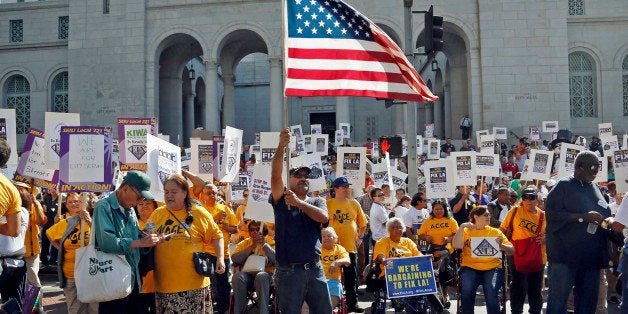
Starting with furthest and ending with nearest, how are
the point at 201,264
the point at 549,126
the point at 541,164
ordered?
1. the point at 549,126
2. the point at 541,164
3. the point at 201,264

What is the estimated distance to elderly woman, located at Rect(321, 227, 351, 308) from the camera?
8.28 meters

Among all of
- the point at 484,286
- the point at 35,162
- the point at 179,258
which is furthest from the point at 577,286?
the point at 35,162

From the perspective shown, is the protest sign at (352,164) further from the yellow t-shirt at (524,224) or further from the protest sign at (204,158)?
the yellow t-shirt at (524,224)

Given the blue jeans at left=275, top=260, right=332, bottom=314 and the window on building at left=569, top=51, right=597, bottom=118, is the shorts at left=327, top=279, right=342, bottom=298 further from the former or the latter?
the window on building at left=569, top=51, right=597, bottom=118

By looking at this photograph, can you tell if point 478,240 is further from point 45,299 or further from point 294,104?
point 294,104

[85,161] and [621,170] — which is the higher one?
[85,161]

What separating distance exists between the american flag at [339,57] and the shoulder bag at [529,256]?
284 centimetres

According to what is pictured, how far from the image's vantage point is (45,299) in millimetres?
10727

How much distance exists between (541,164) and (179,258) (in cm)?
1018

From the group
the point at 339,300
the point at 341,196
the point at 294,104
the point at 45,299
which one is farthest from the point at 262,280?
the point at 294,104

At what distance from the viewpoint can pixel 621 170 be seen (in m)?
11.5

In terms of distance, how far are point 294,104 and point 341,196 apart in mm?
34538

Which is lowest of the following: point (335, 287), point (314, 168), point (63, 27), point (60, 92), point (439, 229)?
point (335, 287)

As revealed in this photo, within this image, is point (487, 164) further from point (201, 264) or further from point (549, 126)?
point (549, 126)
